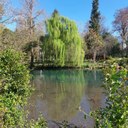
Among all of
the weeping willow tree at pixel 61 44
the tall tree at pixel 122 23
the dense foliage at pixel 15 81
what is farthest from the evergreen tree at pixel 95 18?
the dense foliage at pixel 15 81

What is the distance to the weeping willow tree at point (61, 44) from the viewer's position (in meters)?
28.5

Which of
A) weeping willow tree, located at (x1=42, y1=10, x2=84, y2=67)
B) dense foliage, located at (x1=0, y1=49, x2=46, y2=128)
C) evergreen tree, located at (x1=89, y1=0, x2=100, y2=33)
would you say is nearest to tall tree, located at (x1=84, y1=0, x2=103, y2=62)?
evergreen tree, located at (x1=89, y1=0, x2=100, y2=33)

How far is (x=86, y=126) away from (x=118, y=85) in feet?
14.5

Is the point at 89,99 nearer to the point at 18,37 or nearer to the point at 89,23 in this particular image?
the point at 18,37

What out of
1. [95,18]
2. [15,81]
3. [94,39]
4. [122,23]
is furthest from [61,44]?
[15,81]

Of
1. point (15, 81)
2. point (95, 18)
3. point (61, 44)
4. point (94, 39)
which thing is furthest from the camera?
point (95, 18)

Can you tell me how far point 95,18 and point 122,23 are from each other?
453 centimetres

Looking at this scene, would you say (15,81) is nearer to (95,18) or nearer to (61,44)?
(61,44)

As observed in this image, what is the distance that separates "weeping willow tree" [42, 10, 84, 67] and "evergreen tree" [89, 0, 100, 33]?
1202 cm

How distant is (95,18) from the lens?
139 ft

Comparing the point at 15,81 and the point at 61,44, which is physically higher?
the point at 61,44

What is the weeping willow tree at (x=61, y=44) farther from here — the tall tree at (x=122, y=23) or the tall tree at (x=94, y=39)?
the tall tree at (x=122, y=23)

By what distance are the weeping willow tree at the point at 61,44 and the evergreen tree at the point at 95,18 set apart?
39.4 feet

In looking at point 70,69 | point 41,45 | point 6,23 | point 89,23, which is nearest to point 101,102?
point 6,23
